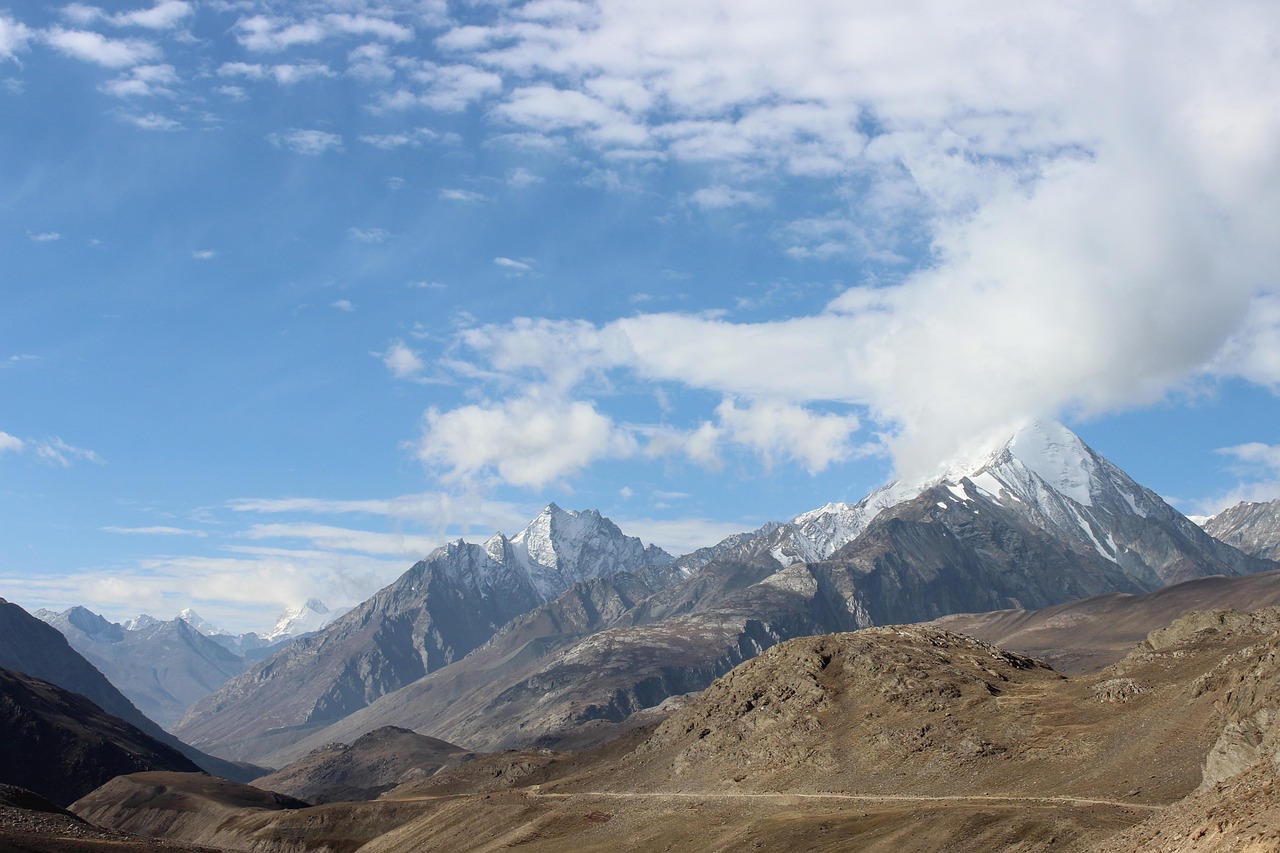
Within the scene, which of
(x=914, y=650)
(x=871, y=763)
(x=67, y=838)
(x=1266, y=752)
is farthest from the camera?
(x=914, y=650)

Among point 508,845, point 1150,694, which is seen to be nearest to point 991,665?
point 1150,694

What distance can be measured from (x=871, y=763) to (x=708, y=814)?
19.2 meters

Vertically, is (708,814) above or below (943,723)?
Answer: below

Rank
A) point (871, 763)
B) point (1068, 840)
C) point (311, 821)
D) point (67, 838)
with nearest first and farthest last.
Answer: point (1068, 840), point (67, 838), point (871, 763), point (311, 821)

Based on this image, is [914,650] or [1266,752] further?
[914,650]

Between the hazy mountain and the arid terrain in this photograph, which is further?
the arid terrain

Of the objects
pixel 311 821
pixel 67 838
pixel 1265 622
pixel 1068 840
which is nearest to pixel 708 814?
pixel 1068 840

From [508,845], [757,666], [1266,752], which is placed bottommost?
[508,845]

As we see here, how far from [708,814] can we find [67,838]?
62.1 meters

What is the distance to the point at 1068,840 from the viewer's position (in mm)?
75000

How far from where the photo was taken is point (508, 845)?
129 m

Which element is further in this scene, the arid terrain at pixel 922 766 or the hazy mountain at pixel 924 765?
the arid terrain at pixel 922 766

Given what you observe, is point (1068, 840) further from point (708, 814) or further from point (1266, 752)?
point (708, 814)

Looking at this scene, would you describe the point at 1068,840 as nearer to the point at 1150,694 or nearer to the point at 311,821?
the point at 1150,694
